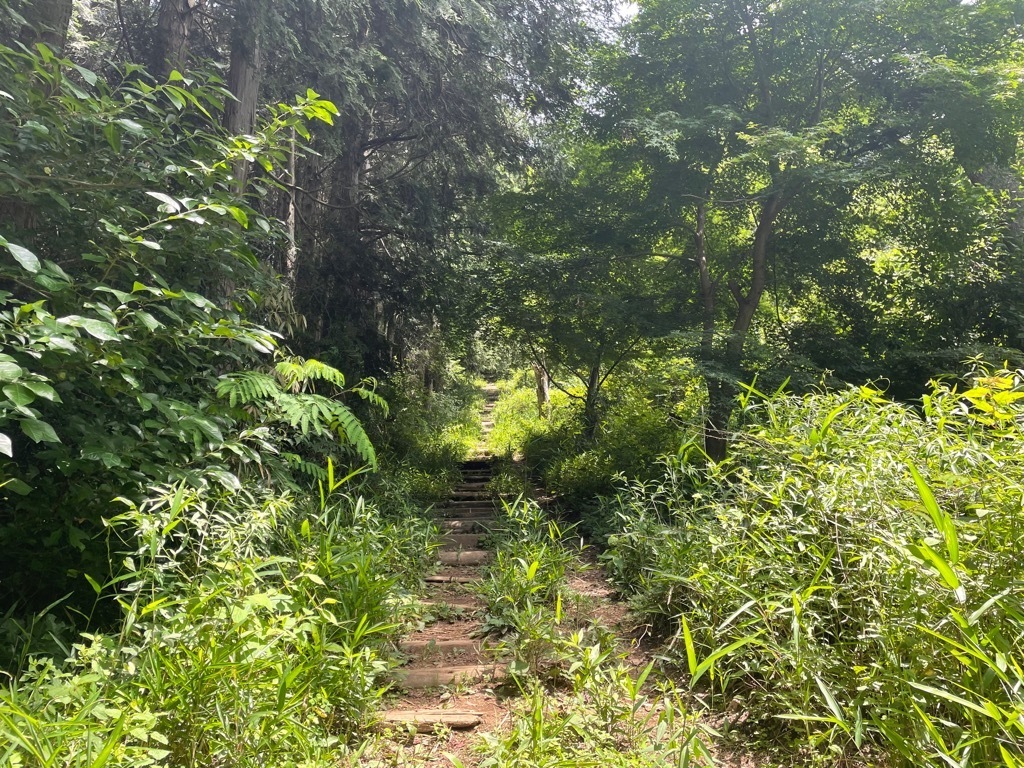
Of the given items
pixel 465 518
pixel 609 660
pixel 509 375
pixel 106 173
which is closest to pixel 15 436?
pixel 106 173

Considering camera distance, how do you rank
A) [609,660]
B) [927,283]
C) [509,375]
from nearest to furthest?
[609,660] < [927,283] < [509,375]

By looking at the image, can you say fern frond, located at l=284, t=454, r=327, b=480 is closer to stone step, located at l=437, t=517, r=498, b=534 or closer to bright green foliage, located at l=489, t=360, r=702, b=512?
stone step, located at l=437, t=517, r=498, b=534

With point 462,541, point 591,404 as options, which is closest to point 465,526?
point 462,541

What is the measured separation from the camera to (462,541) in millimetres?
6285

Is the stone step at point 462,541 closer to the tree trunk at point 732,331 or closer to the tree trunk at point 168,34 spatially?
the tree trunk at point 732,331

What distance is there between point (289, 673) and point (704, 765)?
152 cm

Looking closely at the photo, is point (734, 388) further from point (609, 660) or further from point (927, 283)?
point (609, 660)

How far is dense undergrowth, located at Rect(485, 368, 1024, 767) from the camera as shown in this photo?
1.68 meters

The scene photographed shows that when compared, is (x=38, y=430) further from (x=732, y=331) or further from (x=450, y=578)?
(x=732, y=331)

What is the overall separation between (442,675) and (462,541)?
3.40 metres

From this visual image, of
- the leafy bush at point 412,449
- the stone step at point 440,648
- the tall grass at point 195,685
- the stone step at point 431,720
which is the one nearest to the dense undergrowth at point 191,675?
the tall grass at point 195,685

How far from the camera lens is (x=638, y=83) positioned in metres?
7.59

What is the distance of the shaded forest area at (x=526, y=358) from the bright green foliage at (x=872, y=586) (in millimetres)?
20

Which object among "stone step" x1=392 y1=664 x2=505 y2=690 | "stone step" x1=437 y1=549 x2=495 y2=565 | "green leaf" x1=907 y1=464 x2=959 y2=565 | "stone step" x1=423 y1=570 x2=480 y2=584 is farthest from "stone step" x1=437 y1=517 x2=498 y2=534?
"green leaf" x1=907 y1=464 x2=959 y2=565
